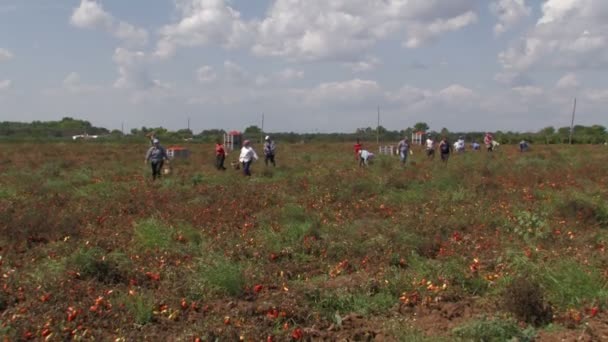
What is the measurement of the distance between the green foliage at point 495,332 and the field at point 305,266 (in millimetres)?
14

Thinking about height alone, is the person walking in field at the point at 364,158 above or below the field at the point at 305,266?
above

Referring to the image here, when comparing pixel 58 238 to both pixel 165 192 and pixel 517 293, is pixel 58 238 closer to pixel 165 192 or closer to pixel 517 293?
pixel 165 192

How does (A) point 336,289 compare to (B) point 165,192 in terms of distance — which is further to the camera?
(B) point 165,192

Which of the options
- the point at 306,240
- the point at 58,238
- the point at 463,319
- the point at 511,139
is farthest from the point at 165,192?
the point at 511,139

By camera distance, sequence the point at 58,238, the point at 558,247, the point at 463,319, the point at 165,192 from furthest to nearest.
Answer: the point at 165,192 → the point at 58,238 → the point at 558,247 → the point at 463,319

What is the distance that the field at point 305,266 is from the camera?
5617 mm

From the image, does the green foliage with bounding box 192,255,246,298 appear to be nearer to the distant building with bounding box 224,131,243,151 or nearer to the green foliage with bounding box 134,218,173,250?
the green foliage with bounding box 134,218,173,250

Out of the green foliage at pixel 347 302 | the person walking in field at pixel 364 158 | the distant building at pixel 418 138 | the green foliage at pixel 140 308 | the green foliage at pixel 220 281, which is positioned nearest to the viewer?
the green foliage at pixel 140 308

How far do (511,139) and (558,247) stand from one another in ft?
206

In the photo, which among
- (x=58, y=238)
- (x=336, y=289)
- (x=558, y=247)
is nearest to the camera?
(x=336, y=289)

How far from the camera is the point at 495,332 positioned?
16.9ft

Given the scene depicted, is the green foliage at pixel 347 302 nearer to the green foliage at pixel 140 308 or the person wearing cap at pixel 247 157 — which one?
the green foliage at pixel 140 308

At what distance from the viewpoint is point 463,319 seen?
5.90 meters

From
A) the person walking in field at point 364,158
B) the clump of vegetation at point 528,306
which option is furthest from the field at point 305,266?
the person walking in field at point 364,158
